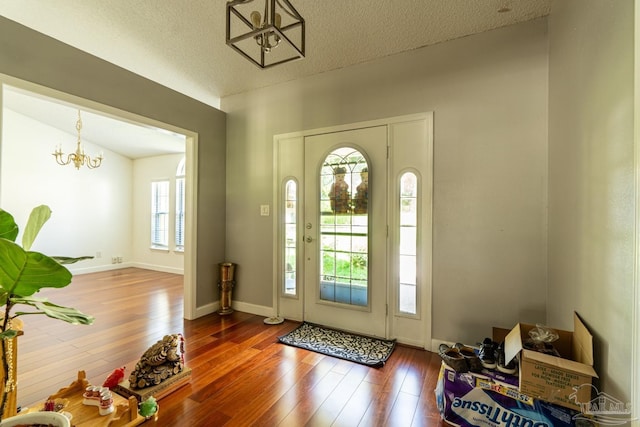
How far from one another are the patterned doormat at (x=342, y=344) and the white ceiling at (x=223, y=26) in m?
2.83

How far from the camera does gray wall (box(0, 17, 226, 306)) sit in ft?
6.55

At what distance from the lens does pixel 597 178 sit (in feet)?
4.29

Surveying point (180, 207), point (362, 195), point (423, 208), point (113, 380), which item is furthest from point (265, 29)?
A: point (180, 207)

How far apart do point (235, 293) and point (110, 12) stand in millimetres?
3108

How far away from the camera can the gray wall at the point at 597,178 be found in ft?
3.46

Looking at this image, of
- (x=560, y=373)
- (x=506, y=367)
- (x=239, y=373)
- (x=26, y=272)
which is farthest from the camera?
(x=239, y=373)

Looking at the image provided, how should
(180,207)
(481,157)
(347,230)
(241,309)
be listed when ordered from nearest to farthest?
(481,157)
(347,230)
(241,309)
(180,207)

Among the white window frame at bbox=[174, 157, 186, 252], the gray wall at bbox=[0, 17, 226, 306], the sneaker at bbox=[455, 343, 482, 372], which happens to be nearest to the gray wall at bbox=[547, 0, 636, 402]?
the sneaker at bbox=[455, 343, 482, 372]

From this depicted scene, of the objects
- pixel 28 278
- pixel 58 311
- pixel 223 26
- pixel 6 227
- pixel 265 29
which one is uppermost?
pixel 223 26

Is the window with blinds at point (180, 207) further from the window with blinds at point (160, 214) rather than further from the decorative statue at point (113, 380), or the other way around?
the decorative statue at point (113, 380)

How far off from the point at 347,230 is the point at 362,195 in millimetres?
404

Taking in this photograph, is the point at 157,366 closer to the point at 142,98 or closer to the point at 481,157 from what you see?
the point at 142,98

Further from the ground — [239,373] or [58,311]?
[58,311]

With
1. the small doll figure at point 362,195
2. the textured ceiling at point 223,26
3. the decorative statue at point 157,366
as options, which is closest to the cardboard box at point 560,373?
the small doll figure at point 362,195
